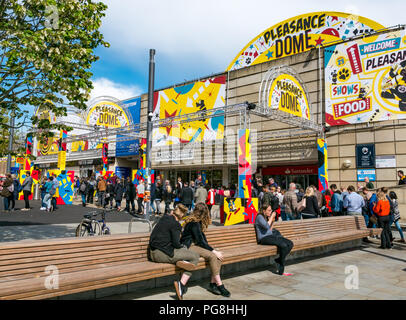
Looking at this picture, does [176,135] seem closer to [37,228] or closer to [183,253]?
[37,228]

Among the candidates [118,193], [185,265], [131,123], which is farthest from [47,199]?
[131,123]

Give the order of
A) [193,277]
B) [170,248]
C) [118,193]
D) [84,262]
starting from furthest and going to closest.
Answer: [118,193] < [193,277] < [170,248] < [84,262]

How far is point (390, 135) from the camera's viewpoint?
16.0 metres

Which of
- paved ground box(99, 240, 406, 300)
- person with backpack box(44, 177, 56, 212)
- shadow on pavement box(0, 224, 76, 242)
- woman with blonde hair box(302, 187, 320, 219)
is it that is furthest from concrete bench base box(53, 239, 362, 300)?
person with backpack box(44, 177, 56, 212)

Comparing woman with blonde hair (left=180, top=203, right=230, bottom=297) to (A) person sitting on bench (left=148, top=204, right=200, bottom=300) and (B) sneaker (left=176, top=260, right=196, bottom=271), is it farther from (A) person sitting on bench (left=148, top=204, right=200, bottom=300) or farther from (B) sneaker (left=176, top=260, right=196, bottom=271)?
(B) sneaker (left=176, top=260, right=196, bottom=271)

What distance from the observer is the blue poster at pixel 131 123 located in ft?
94.0

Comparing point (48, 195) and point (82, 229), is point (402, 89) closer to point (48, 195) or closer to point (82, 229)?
point (82, 229)

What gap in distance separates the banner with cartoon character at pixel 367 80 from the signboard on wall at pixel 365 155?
1.31 m

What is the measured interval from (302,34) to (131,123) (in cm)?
1564

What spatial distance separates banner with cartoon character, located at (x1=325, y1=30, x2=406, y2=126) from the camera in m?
15.8

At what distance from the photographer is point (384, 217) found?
920 cm

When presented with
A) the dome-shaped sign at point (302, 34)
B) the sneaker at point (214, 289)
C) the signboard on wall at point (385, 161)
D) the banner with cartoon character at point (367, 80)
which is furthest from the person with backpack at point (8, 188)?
the signboard on wall at point (385, 161)
